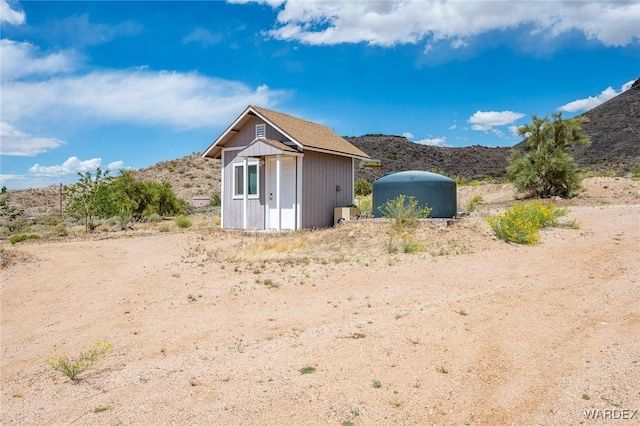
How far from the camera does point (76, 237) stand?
17.0 meters

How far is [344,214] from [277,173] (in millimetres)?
3197

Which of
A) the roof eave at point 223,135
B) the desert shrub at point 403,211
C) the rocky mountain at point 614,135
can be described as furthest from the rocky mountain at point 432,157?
the desert shrub at point 403,211

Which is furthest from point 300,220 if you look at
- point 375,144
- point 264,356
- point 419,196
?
point 375,144

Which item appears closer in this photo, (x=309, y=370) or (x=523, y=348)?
(x=309, y=370)

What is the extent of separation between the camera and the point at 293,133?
1617 centimetres

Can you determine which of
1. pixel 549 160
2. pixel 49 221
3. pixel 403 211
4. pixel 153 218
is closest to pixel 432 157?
pixel 549 160

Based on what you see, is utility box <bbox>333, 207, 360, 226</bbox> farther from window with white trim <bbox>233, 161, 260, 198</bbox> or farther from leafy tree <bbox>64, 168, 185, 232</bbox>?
leafy tree <bbox>64, 168, 185, 232</bbox>

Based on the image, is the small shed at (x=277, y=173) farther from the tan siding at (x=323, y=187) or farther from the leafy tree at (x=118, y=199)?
the leafy tree at (x=118, y=199)

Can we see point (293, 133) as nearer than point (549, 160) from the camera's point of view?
Yes

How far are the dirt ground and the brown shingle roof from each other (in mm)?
5552

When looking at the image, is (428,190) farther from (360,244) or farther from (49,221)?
(49,221)

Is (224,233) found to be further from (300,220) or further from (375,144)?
(375,144)

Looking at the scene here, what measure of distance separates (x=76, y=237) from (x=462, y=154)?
2035 inches

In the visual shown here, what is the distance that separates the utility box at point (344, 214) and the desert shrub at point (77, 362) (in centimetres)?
1190
